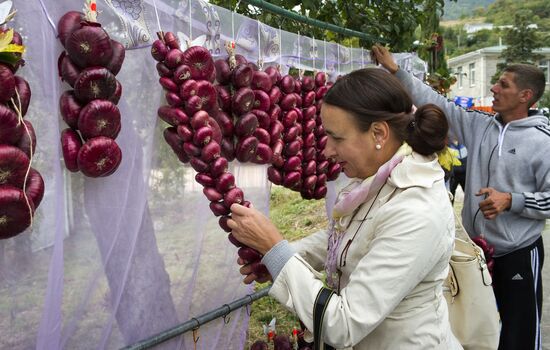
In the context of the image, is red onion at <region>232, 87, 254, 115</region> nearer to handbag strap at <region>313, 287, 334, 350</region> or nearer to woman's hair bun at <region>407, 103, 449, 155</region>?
woman's hair bun at <region>407, 103, 449, 155</region>

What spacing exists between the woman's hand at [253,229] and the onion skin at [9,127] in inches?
25.7

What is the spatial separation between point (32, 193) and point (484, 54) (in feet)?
154

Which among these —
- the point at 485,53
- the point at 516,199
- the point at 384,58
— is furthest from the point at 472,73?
the point at 516,199

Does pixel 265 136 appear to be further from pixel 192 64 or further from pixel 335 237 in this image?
pixel 335 237

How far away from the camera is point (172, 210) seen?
2.05 metres

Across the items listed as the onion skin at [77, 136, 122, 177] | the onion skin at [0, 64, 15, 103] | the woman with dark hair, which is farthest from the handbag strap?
the onion skin at [0, 64, 15, 103]

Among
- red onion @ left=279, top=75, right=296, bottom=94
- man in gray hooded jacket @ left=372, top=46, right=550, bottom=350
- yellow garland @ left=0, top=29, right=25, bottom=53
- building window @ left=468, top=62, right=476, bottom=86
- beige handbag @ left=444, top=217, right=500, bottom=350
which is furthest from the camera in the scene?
building window @ left=468, top=62, right=476, bottom=86

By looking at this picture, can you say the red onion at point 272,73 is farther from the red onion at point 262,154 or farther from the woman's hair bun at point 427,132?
the woman's hair bun at point 427,132

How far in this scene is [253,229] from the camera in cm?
155

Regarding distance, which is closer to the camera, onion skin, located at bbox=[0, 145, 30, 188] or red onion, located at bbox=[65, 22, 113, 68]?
onion skin, located at bbox=[0, 145, 30, 188]

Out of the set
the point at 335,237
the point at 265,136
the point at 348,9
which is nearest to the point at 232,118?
A: the point at 265,136

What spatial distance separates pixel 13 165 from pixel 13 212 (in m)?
0.12

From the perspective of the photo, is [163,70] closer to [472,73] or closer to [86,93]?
[86,93]

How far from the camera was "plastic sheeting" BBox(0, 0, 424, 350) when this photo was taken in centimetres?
151
